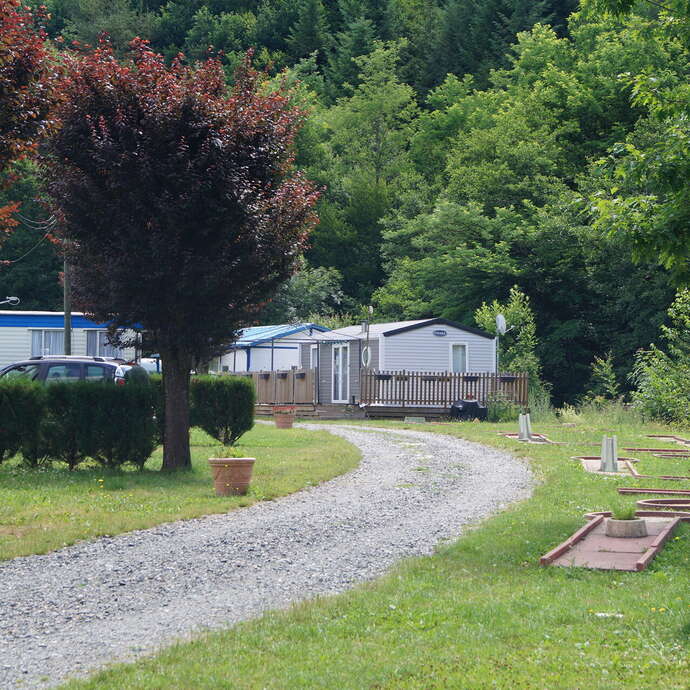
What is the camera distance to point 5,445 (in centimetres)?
1471

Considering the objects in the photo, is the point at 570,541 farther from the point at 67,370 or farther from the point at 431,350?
the point at 431,350

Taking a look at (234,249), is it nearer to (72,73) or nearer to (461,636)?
(72,73)

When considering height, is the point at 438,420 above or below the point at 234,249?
below

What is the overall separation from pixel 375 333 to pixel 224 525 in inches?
926

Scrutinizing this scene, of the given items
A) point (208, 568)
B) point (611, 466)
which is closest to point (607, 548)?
point (208, 568)

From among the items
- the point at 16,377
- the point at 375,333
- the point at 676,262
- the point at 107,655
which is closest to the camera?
the point at 107,655

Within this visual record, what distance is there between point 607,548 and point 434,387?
23.3 meters

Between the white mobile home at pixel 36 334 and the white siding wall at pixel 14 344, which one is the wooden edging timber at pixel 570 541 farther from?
the white siding wall at pixel 14 344

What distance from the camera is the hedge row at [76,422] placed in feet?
48.0

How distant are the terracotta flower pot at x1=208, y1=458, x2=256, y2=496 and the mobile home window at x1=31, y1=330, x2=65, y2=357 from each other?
25.2 m

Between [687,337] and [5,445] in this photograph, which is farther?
[687,337]

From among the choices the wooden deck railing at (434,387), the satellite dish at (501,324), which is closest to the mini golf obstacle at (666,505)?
the wooden deck railing at (434,387)

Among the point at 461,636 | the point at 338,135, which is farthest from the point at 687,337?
the point at 338,135

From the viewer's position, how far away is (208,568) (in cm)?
812
